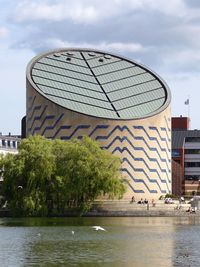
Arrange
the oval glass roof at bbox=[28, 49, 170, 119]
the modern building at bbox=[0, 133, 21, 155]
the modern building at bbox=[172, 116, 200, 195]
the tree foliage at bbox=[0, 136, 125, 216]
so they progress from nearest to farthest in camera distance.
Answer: the tree foliage at bbox=[0, 136, 125, 216] < the oval glass roof at bbox=[28, 49, 170, 119] < the modern building at bbox=[0, 133, 21, 155] < the modern building at bbox=[172, 116, 200, 195]

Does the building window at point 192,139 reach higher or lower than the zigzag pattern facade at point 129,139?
higher

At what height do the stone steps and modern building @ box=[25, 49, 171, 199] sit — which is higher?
modern building @ box=[25, 49, 171, 199]

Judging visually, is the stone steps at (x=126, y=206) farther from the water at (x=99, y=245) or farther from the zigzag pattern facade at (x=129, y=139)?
the water at (x=99, y=245)

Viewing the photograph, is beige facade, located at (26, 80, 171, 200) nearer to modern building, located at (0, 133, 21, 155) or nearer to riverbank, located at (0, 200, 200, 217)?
riverbank, located at (0, 200, 200, 217)

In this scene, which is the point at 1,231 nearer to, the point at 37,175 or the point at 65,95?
the point at 37,175

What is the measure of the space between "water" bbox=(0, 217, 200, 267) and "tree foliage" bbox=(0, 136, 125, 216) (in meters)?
11.2

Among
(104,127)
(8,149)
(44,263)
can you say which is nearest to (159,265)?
(44,263)

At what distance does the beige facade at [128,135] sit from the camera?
109250 mm

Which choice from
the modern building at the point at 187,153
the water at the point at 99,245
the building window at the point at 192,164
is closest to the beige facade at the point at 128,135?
the water at the point at 99,245

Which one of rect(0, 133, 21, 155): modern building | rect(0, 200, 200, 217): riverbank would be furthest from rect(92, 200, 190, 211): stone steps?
rect(0, 133, 21, 155): modern building

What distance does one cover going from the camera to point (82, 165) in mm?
89812

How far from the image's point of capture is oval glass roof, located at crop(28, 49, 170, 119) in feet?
373

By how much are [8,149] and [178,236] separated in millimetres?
83662

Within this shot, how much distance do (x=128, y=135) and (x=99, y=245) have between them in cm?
5535
